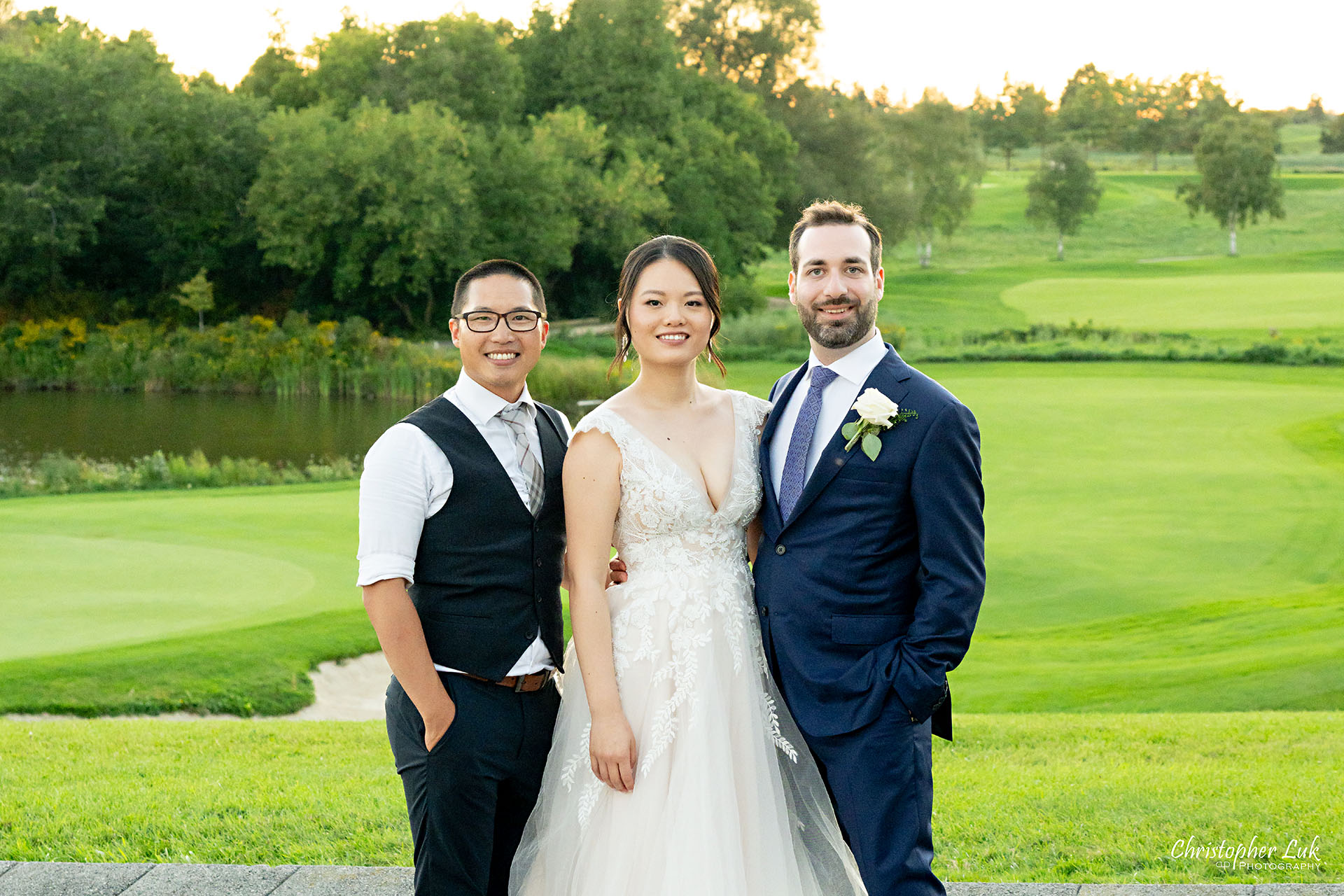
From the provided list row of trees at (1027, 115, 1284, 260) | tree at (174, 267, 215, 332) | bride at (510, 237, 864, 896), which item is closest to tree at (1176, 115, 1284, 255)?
row of trees at (1027, 115, 1284, 260)

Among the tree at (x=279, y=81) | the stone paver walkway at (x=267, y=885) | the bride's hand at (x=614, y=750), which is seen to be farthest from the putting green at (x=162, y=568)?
the tree at (x=279, y=81)

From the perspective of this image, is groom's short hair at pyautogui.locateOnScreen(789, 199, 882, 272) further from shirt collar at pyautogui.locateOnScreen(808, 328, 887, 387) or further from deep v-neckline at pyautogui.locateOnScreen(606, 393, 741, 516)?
deep v-neckline at pyautogui.locateOnScreen(606, 393, 741, 516)

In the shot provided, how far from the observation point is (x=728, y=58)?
50750 mm

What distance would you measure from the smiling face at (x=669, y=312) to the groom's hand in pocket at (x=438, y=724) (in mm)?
974

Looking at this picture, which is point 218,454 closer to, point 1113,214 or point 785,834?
point 785,834

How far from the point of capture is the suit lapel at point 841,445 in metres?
2.77

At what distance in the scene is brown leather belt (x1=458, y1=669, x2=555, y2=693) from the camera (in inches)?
110

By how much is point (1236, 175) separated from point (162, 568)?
45016 millimetres

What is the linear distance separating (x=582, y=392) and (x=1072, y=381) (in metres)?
10.4

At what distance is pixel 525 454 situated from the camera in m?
2.89

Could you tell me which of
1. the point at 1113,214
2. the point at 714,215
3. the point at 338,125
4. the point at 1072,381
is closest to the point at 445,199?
the point at 338,125

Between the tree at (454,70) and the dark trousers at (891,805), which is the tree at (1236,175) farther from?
the dark trousers at (891,805)

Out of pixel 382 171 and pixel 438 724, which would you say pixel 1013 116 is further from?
pixel 438 724

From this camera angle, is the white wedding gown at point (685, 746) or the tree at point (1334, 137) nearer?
the white wedding gown at point (685, 746)
